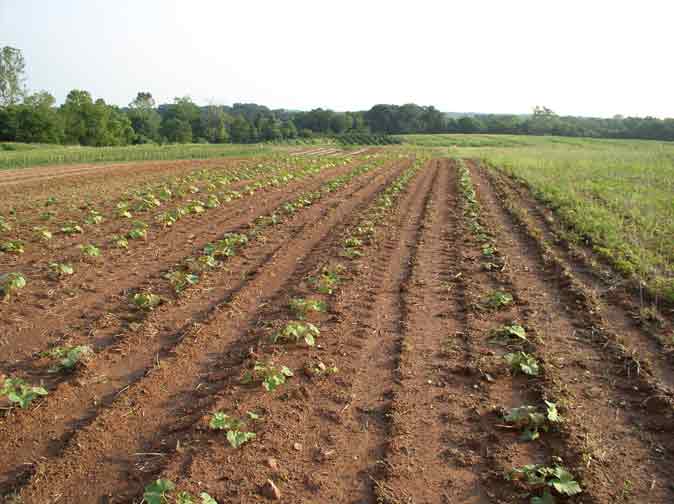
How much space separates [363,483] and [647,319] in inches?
200

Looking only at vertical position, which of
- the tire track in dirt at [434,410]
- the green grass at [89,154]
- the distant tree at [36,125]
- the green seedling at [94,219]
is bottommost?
the tire track in dirt at [434,410]

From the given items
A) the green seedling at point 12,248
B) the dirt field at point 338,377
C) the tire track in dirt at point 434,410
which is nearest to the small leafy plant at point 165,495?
the dirt field at point 338,377

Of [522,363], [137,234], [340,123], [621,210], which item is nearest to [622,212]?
[621,210]

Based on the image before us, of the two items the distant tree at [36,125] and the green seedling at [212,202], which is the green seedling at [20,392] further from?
the distant tree at [36,125]

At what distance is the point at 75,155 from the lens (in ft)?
128

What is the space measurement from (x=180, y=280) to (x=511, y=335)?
534 centimetres

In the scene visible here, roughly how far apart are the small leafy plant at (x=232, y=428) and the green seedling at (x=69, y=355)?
2.06 meters

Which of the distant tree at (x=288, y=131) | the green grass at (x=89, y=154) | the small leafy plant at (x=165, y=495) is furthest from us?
the distant tree at (x=288, y=131)

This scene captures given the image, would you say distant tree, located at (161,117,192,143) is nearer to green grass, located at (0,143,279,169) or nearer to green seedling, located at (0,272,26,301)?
green grass, located at (0,143,279,169)

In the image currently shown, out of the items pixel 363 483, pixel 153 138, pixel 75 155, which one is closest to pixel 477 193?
pixel 363 483

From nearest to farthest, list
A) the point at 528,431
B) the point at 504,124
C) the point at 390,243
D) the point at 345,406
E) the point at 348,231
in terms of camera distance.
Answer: the point at 528,431 → the point at 345,406 → the point at 390,243 → the point at 348,231 → the point at 504,124

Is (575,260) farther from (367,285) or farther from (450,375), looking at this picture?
(450,375)

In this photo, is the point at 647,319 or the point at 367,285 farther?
the point at 367,285

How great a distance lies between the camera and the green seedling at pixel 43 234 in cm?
1048
